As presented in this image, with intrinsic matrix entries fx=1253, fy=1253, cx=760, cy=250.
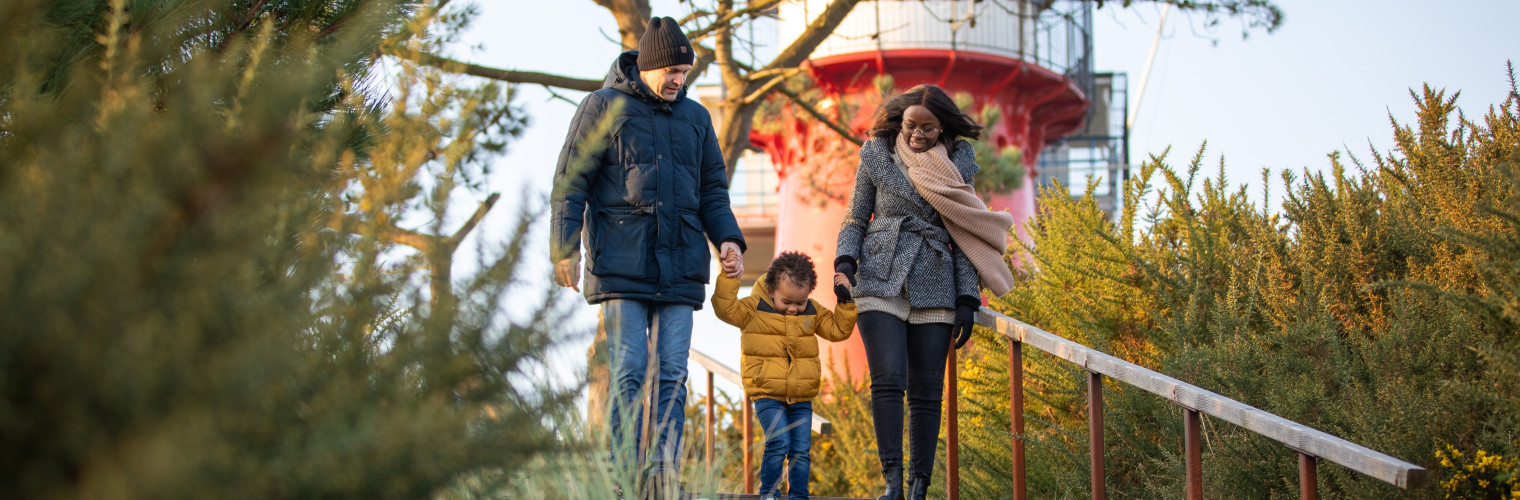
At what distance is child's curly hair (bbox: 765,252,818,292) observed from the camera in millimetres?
4492

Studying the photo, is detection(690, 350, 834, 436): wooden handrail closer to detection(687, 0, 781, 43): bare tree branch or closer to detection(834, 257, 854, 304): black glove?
detection(834, 257, 854, 304): black glove

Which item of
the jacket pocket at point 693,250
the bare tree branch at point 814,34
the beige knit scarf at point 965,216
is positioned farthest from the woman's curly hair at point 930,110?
the bare tree branch at point 814,34

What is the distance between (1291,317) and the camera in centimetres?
458

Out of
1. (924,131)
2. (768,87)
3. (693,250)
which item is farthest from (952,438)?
(768,87)

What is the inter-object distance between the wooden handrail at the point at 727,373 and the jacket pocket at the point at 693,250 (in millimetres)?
1770

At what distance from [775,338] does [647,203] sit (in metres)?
0.76

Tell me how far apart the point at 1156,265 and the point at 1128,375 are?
1923 mm

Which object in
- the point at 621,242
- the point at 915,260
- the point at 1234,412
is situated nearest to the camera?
the point at 1234,412

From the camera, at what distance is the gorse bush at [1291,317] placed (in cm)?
332

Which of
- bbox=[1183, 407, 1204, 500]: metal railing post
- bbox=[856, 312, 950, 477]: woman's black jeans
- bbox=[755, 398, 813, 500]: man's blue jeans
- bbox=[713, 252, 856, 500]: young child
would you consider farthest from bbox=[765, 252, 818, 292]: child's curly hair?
bbox=[1183, 407, 1204, 500]: metal railing post

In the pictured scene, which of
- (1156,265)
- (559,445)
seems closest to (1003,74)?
(1156,265)

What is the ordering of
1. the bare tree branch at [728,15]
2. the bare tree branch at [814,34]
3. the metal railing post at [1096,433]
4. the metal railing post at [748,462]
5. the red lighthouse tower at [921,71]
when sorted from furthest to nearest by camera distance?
the red lighthouse tower at [921,71] → the bare tree branch at [814,34] → the bare tree branch at [728,15] → the metal railing post at [748,462] → the metal railing post at [1096,433]

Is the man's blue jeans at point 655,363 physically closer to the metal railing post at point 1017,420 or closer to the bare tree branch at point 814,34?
the metal railing post at point 1017,420

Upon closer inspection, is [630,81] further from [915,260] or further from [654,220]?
[915,260]
